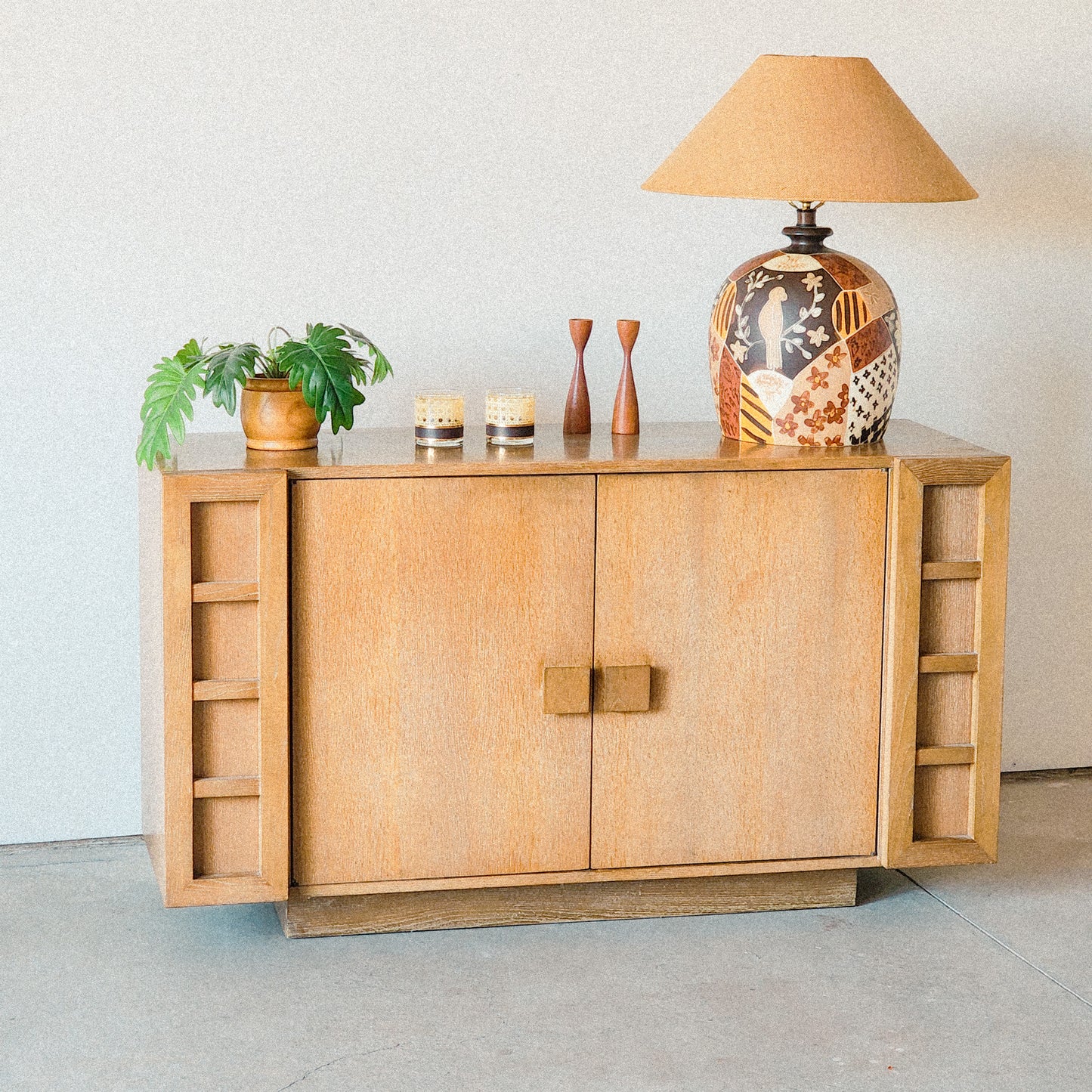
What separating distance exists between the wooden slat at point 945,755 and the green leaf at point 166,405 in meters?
1.29

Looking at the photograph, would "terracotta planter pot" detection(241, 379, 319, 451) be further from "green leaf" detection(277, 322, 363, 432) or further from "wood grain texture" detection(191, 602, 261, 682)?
"wood grain texture" detection(191, 602, 261, 682)

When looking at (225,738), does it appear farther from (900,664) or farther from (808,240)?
(808,240)

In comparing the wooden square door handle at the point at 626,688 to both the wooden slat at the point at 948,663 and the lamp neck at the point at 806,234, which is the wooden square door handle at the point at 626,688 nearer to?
the wooden slat at the point at 948,663

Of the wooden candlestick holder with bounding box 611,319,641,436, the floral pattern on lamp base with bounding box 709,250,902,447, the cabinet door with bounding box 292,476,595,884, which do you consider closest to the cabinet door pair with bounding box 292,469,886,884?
the cabinet door with bounding box 292,476,595,884

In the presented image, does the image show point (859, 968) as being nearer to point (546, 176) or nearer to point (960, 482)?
point (960, 482)

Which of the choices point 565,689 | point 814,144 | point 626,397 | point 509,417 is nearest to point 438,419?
point 509,417

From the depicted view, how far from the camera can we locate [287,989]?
2346 mm

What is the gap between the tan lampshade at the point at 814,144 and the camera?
240 centimetres

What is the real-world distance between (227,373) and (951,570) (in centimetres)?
118

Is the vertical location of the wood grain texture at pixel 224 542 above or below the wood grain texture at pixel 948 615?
above

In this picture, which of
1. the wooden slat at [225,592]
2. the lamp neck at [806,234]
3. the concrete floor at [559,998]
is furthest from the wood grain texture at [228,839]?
the lamp neck at [806,234]

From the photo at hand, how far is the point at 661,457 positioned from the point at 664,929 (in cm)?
78

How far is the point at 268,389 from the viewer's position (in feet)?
7.95

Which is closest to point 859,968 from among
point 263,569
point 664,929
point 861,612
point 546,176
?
point 664,929
